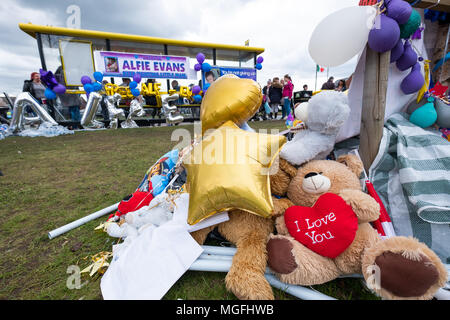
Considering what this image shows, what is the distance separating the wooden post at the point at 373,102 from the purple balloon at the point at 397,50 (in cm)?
7

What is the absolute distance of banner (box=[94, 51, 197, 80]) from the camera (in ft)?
24.1

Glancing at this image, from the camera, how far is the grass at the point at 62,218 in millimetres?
1068

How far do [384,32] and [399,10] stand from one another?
135 millimetres

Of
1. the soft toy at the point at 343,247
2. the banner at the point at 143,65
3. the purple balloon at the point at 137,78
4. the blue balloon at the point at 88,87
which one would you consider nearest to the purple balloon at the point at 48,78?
the blue balloon at the point at 88,87

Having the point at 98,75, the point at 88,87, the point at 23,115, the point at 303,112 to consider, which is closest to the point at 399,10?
the point at 303,112

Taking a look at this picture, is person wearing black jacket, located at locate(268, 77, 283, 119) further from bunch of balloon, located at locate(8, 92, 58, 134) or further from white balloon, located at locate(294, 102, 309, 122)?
white balloon, located at locate(294, 102, 309, 122)

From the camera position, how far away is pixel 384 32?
1.12 metres

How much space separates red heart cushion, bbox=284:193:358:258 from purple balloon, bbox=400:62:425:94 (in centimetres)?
100

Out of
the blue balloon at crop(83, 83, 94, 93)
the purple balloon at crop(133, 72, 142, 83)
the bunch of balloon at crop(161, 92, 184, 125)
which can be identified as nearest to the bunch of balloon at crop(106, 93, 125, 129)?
the blue balloon at crop(83, 83, 94, 93)

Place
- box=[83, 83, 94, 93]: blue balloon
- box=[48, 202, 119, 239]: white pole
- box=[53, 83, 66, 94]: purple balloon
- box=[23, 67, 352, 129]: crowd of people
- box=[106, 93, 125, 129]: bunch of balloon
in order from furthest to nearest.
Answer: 1. box=[106, 93, 125, 129]: bunch of balloon
2. box=[23, 67, 352, 129]: crowd of people
3. box=[53, 83, 66, 94]: purple balloon
4. box=[83, 83, 94, 93]: blue balloon
5. box=[48, 202, 119, 239]: white pole

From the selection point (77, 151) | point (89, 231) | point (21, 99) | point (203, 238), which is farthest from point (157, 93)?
point (203, 238)

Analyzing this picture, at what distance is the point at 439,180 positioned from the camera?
3.55ft

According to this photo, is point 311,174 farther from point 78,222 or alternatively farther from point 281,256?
point 78,222

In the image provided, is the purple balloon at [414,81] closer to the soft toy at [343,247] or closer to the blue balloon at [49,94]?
the soft toy at [343,247]
